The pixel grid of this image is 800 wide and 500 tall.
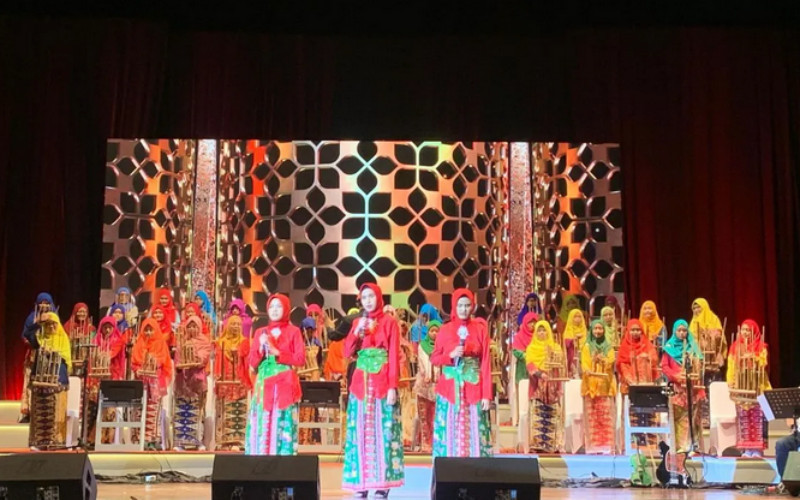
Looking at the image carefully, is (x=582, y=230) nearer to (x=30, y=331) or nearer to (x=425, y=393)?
(x=425, y=393)

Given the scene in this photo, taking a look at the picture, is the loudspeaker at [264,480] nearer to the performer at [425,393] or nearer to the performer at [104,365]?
the performer at [425,393]

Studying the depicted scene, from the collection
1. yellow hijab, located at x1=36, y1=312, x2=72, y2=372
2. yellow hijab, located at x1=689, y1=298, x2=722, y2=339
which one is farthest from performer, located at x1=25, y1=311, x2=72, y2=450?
yellow hijab, located at x1=689, y1=298, x2=722, y2=339

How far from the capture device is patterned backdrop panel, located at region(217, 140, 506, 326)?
9500mm

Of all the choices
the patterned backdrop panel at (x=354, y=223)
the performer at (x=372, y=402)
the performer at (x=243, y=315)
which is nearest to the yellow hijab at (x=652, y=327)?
the patterned backdrop panel at (x=354, y=223)

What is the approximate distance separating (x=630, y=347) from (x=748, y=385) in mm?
970

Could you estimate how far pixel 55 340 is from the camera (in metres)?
7.72

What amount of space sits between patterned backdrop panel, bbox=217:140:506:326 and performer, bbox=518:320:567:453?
1357 millimetres

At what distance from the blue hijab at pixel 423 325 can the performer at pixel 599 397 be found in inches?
54.5

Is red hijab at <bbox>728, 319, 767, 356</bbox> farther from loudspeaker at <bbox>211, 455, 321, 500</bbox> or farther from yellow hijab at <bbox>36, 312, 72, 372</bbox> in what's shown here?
yellow hijab at <bbox>36, 312, 72, 372</bbox>

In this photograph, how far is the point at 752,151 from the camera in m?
9.70

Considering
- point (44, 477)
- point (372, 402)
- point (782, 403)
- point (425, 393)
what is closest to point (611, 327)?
point (425, 393)

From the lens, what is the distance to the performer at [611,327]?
8.02 metres

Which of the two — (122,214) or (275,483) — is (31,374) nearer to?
(122,214)

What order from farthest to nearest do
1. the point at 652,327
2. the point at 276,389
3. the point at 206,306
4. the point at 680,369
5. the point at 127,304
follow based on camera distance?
1. the point at 206,306
2. the point at 127,304
3. the point at 652,327
4. the point at 680,369
5. the point at 276,389
